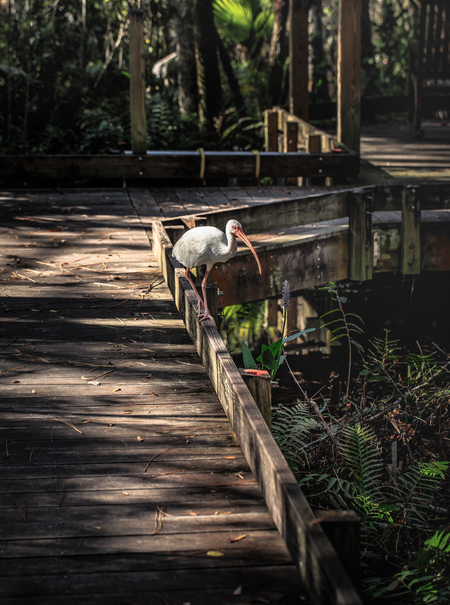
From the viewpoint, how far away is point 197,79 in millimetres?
16188

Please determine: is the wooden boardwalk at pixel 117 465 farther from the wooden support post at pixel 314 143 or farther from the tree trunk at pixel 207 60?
the tree trunk at pixel 207 60

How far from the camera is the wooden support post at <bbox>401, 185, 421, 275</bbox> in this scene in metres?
8.60

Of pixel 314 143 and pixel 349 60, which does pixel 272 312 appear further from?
pixel 349 60

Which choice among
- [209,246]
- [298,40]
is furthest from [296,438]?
[298,40]

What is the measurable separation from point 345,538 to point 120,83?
15782 mm

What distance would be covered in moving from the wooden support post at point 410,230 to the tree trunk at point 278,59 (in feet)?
32.0

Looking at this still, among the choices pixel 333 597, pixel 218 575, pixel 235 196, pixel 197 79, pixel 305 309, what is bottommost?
pixel 305 309

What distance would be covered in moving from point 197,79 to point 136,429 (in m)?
13.7

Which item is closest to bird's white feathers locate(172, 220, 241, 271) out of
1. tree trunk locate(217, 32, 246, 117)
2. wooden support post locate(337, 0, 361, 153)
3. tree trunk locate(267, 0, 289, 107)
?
wooden support post locate(337, 0, 361, 153)

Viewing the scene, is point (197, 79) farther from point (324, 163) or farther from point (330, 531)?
point (330, 531)

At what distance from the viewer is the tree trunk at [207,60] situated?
1543 cm

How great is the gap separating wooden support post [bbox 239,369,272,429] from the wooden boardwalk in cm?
23

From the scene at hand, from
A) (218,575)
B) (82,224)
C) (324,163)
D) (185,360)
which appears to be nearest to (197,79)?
(324,163)

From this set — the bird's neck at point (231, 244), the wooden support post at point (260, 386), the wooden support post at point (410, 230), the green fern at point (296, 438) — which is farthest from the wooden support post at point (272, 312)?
the wooden support post at point (260, 386)
